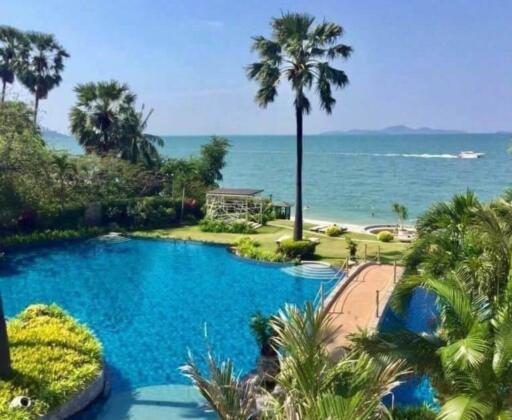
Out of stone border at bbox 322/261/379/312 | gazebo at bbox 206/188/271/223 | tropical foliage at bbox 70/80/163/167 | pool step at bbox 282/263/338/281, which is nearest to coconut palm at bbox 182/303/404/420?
stone border at bbox 322/261/379/312

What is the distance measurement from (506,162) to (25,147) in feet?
360

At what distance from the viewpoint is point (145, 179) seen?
36.2 m

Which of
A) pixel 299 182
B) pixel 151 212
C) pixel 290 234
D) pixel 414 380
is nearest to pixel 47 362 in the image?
pixel 414 380

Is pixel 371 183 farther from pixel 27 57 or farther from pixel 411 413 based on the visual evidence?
pixel 411 413

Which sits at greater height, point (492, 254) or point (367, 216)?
point (492, 254)

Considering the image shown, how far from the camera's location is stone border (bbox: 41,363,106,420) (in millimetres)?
10453

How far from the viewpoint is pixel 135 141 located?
38438 mm

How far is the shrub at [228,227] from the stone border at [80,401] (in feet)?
62.3

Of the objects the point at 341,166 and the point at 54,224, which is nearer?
the point at 54,224

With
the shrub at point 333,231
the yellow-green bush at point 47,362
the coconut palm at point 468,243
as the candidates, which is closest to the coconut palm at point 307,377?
the coconut palm at point 468,243

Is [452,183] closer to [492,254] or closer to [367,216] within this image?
[367,216]

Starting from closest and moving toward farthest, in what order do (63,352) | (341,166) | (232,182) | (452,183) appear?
(63,352)
(452,183)
(232,182)
(341,166)

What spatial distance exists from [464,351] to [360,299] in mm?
11377

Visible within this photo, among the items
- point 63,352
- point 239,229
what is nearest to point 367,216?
point 239,229
